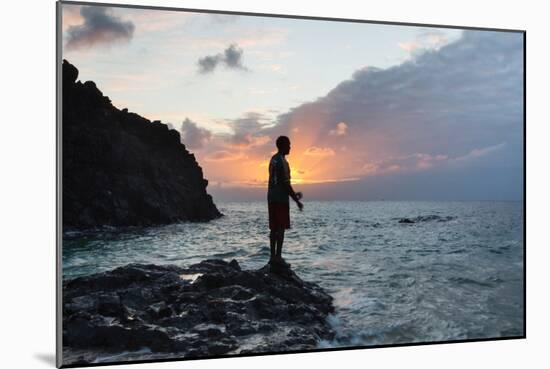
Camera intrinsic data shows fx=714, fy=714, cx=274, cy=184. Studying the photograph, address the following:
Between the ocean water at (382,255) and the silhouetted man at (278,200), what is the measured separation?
0.10 m

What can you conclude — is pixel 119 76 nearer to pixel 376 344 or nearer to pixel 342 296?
pixel 342 296

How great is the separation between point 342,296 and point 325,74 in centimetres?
259

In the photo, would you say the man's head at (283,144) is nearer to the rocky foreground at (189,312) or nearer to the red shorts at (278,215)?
the red shorts at (278,215)

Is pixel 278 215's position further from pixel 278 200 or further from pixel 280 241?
pixel 280 241

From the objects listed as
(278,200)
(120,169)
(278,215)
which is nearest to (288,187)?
(278,200)

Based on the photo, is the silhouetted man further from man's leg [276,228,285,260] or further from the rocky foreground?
the rocky foreground

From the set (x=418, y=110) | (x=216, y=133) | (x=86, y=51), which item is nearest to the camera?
(x=86, y=51)

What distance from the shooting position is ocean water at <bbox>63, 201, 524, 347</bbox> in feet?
25.6

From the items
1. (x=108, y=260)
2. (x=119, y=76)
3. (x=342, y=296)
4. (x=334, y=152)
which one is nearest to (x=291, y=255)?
(x=342, y=296)

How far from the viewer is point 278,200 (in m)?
8.08

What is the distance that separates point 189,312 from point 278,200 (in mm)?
1591

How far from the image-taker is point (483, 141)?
9008 millimetres

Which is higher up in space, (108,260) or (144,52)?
(144,52)

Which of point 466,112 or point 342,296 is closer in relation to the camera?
point 342,296
